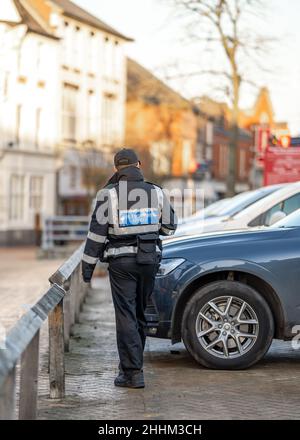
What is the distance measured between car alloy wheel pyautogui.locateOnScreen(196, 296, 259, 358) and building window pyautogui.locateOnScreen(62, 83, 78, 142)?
4305 centimetres

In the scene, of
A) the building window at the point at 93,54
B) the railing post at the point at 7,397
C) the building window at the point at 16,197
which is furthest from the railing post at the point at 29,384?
the building window at the point at 93,54

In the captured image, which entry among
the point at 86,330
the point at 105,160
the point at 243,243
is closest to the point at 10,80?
the point at 105,160

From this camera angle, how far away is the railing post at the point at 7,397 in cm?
447

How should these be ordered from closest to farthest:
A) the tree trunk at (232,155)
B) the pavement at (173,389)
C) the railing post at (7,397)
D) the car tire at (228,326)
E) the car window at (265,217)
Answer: the railing post at (7,397) → the pavement at (173,389) → the car tire at (228,326) → the car window at (265,217) → the tree trunk at (232,155)

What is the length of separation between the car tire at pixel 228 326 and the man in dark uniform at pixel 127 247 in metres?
0.96

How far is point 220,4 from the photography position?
27.2 metres

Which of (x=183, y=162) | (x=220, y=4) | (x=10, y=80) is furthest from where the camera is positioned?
(x=183, y=162)

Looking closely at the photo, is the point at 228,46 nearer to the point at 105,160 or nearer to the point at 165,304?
the point at 165,304

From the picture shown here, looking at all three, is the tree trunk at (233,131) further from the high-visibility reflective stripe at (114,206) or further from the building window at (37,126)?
the building window at (37,126)

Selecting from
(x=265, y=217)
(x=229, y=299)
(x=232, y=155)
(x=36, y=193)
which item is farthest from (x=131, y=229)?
(x=36, y=193)

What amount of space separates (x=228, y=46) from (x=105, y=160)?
2571 centimetres

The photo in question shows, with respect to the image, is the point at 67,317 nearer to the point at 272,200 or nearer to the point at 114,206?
the point at 114,206

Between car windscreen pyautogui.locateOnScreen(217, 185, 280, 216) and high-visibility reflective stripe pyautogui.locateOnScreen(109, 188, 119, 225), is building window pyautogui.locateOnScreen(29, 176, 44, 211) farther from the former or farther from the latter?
high-visibility reflective stripe pyautogui.locateOnScreen(109, 188, 119, 225)
